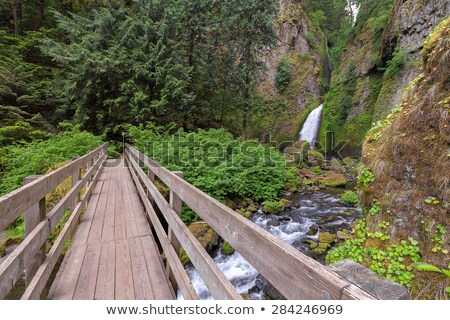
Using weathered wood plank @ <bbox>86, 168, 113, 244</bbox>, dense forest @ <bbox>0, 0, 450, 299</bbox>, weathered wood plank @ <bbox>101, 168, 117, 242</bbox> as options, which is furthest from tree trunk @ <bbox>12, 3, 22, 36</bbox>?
weathered wood plank @ <bbox>86, 168, 113, 244</bbox>

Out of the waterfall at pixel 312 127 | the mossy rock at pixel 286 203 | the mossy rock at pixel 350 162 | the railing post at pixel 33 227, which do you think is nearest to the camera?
the railing post at pixel 33 227

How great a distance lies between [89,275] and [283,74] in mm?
28373

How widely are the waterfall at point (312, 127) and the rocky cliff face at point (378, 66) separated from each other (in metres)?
0.97

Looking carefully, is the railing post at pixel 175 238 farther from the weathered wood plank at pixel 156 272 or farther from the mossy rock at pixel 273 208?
the mossy rock at pixel 273 208

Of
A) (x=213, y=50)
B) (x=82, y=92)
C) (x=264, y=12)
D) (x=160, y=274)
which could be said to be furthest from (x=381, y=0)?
(x=160, y=274)

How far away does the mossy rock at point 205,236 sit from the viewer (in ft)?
20.7

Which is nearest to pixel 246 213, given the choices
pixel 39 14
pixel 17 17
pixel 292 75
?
pixel 292 75

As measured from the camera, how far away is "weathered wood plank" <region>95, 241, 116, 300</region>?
2.34 meters

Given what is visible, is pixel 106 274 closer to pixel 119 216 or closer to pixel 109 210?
pixel 119 216

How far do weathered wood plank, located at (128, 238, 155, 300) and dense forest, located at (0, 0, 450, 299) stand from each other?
3469 mm

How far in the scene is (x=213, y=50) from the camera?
1698cm

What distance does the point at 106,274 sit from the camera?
2668 millimetres

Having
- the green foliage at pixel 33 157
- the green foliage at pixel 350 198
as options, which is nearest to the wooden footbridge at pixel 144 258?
the green foliage at pixel 33 157

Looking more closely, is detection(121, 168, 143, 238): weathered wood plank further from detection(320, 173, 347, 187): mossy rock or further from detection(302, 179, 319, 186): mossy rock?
detection(320, 173, 347, 187): mossy rock
